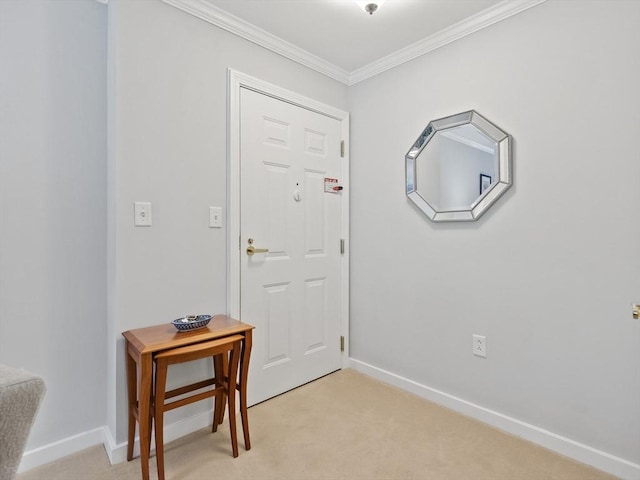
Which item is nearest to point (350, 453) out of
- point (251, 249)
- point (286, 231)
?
point (251, 249)

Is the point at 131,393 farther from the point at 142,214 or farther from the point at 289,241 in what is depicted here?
the point at 289,241

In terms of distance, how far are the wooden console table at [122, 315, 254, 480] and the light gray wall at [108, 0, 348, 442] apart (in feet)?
0.28

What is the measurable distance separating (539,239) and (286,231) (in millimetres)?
1461

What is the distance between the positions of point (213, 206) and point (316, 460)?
140 centimetres

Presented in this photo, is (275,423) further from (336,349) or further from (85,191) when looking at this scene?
(85,191)

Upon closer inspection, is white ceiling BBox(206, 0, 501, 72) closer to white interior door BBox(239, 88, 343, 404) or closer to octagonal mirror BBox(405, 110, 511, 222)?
white interior door BBox(239, 88, 343, 404)

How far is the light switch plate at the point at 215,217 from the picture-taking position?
1914 millimetres

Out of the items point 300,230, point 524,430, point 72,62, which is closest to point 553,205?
point 524,430

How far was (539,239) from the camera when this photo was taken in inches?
69.2

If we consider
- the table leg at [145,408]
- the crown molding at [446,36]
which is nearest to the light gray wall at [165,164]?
the table leg at [145,408]

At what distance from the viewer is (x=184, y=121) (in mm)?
1812

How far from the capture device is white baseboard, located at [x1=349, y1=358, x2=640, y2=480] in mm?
1523

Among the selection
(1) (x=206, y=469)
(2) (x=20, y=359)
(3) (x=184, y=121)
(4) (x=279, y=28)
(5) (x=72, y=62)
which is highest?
(4) (x=279, y=28)

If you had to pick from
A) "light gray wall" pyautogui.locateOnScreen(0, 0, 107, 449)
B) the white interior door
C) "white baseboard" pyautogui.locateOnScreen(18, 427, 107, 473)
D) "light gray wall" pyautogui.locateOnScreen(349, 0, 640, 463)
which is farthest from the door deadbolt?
"white baseboard" pyautogui.locateOnScreen(18, 427, 107, 473)
